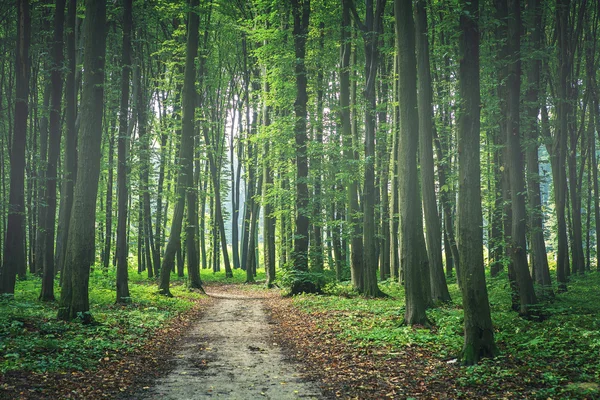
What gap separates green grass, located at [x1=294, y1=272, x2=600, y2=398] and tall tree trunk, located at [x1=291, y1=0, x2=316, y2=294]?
9.72 feet

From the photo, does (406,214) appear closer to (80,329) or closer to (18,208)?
(80,329)

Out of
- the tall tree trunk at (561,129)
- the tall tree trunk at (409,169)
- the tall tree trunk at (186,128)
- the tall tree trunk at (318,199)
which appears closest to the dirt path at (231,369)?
the tall tree trunk at (409,169)

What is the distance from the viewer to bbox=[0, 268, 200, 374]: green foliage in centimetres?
692

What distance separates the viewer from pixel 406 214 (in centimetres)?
1077

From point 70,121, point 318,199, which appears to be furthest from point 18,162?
point 318,199

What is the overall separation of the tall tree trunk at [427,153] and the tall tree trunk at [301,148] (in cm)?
605

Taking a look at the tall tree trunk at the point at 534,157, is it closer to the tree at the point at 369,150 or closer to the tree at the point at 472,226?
the tree at the point at 369,150

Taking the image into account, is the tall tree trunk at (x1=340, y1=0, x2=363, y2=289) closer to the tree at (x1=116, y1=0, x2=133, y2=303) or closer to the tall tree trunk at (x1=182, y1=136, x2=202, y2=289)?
the tall tree trunk at (x1=182, y1=136, x2=202, y2=289)

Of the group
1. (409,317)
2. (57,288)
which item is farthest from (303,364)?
(57,288)

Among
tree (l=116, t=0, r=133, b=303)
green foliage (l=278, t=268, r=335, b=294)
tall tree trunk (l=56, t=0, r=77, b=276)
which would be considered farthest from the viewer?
green foliage (l=278, t=268, r=335, b=294)

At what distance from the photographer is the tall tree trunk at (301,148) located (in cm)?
1845

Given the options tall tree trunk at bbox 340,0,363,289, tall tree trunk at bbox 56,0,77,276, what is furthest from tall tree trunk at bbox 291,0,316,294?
tall tree trunk at bbox 56,0,77,276

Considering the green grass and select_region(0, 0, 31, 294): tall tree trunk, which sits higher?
select_region(0, 0, 31, 294): tall tree trunk

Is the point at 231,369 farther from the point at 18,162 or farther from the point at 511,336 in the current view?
the point at 18,162
